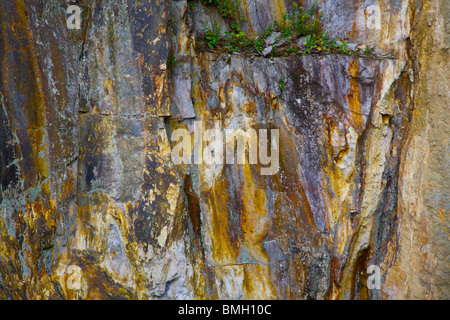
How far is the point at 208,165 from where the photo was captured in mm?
4551

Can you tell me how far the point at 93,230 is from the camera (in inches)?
167

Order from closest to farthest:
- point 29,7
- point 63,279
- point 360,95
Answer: point 29,7 → point 63,279 → point 360,95


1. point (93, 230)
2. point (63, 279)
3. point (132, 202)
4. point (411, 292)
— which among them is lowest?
point (411, 292)

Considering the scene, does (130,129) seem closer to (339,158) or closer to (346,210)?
(339,158)

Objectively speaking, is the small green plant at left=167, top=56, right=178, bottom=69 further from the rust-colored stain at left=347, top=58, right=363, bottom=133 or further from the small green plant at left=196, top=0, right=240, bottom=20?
the rust-colored stain at left=347, top=58, right=363, bottom=133

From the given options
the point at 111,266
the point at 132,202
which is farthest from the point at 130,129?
the point at 111,266

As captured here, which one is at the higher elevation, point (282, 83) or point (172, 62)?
point (172, 62)

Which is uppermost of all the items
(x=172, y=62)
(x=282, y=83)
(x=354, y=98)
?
(x=172, y=62)

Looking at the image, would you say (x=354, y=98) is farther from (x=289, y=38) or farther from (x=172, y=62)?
(x=172, y=62)

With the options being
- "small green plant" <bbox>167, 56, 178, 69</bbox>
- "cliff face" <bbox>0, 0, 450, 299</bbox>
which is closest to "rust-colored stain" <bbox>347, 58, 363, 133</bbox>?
"cliff face" <bbox>0, 0, 450, 299</bbox>

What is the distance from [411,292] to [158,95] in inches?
159

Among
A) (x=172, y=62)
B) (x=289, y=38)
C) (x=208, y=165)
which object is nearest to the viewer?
(x=172, y=62)

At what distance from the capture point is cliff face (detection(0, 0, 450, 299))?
158 inches

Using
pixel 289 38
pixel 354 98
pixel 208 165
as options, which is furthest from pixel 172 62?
pixel 354 98
